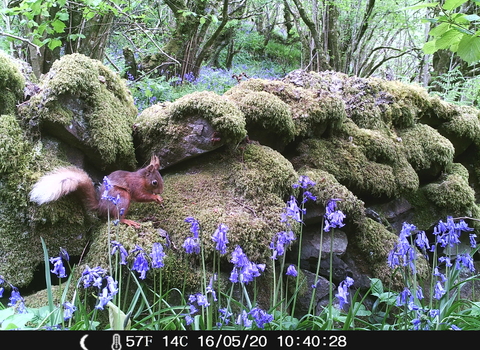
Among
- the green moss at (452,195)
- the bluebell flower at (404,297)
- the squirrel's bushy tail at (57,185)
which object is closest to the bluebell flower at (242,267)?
the bluebell flower at (404,297)

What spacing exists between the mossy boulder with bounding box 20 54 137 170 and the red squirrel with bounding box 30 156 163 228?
27cm

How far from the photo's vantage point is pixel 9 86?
8.90 ft

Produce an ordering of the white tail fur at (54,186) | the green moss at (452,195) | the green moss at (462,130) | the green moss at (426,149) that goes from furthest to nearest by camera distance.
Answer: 1. the green moss at (462,130)
2. the green moss at (426,149)
3. the green moss at (452,195)
4. the white tail fur at (54,186)

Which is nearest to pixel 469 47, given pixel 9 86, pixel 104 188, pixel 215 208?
pixel 215 208

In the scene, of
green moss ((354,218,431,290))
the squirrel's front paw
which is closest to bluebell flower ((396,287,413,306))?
green moss ((354,218,431,290))

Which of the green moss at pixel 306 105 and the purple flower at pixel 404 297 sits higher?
the green moss at pixel 306 105

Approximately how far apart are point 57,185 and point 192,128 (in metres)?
1.10

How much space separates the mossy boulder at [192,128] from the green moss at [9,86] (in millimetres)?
914

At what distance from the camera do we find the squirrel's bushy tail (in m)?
2.36

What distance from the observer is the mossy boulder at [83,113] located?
2646 millimetres

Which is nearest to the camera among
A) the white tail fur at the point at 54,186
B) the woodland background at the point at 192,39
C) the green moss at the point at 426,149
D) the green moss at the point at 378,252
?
the white tail fur at the point at 54,186

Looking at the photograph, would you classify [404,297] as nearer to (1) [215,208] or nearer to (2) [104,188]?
(1) [215,208]
